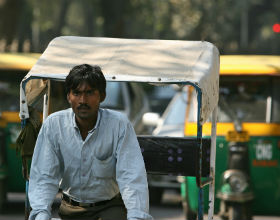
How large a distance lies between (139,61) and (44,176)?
6.96 feet

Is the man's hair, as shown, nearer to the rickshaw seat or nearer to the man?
the man

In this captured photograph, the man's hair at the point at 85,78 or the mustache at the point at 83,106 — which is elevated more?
the man's hair at the point at 85,78

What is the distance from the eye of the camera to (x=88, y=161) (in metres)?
4.61

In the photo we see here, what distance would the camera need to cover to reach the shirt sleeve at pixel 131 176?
428cm

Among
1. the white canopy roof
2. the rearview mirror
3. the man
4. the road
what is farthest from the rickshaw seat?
the rearview mirror

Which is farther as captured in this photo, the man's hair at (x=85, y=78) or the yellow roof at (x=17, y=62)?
the yellow roof at (x=17, y=62)

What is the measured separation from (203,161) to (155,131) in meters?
4.42

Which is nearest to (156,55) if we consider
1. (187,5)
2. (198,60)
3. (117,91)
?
(198,60)

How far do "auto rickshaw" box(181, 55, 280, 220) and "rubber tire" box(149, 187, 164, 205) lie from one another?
7.77ft

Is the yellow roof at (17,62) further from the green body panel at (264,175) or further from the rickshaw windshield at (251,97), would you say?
the green body panel at (264,175)

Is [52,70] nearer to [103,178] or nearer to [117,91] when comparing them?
→ [103,178]

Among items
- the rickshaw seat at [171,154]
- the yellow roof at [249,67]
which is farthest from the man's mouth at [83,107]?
the yellow roof at [249,67]

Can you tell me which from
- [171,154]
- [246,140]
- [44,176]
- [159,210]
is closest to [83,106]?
[44,176]

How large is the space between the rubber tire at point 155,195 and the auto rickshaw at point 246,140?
2367mm
